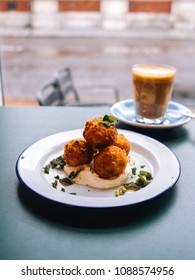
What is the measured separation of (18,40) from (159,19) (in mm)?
3490

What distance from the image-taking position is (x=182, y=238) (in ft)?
2.09

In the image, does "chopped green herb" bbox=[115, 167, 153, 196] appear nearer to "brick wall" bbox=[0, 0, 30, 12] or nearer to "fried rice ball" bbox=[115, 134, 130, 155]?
"fried rice ball" bbox=[115, 134, 130, 155]

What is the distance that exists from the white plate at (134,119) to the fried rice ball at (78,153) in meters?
0.34

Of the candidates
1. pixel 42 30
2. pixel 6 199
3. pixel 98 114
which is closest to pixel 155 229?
pixel 6 199

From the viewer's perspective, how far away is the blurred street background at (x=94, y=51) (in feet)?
14.2

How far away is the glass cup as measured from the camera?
3.94 ft

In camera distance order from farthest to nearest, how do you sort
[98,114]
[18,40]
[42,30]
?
[42,30] → [18,40] → [98,114]

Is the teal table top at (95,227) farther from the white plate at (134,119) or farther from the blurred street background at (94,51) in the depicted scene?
the blurred street background at (94,51)

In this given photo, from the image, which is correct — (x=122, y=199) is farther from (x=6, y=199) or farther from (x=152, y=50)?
(x=152, y=50)

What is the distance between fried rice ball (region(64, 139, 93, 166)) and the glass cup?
1.40 feet

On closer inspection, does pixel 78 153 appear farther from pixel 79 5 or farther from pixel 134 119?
pixel 79 5

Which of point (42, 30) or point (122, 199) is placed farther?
point (42, 30)

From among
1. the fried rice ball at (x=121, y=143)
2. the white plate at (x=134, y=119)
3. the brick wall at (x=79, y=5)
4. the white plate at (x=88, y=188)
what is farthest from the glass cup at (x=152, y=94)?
the brick wall at (x=79, y=5)

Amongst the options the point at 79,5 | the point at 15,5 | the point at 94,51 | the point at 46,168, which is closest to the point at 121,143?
the point at 46,168
